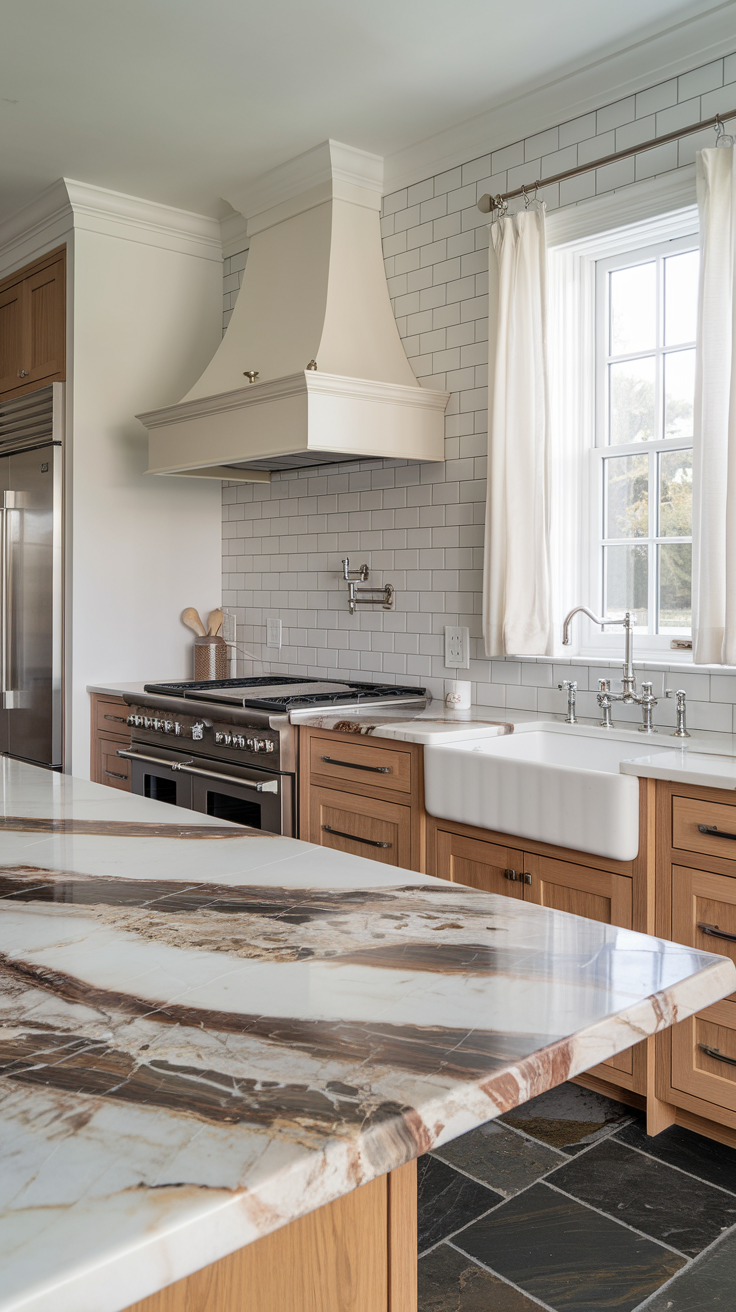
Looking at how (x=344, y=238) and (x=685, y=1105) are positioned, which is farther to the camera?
(x=344, y=238)

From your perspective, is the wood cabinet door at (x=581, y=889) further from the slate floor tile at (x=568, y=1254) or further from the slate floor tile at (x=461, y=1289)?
the slate floor tile at (x=461, y=1289)

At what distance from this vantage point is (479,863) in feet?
8.54

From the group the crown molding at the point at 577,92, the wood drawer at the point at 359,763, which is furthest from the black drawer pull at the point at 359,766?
the crown molding at the point at 577,92

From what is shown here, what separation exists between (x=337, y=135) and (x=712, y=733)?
2527 millimetres

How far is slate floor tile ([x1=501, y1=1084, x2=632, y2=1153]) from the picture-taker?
89.4 inches

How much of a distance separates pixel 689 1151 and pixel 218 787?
1.80m

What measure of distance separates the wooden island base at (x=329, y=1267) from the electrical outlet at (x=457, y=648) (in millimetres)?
2663

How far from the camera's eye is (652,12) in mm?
2633

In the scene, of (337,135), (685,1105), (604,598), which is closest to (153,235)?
(337,135)

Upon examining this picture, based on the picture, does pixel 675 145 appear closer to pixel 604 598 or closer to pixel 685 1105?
pixel 604 598

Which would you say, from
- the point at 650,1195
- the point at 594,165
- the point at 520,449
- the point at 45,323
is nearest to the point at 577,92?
the point at 594,165

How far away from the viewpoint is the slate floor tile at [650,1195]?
192cm

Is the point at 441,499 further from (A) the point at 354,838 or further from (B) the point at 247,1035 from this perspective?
(B) the point at 247,1035

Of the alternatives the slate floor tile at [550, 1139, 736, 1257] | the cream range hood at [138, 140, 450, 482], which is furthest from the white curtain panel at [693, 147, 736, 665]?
the slate floor tile at [550, 1139, 736, 1257]
